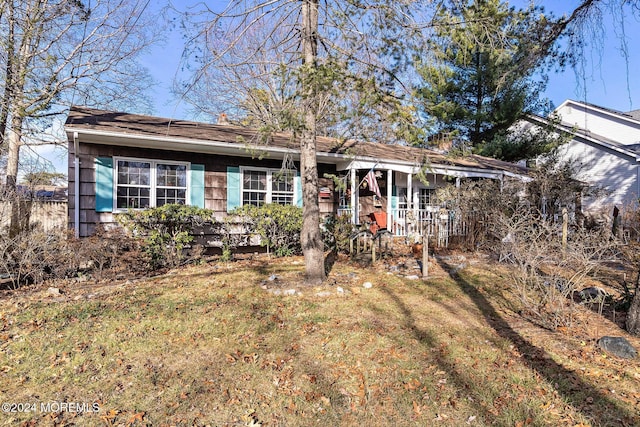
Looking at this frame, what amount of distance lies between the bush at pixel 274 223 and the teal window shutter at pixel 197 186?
3.13 ft

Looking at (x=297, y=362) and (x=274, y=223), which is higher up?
(x=274, y=223)

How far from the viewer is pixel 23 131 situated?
482 inches

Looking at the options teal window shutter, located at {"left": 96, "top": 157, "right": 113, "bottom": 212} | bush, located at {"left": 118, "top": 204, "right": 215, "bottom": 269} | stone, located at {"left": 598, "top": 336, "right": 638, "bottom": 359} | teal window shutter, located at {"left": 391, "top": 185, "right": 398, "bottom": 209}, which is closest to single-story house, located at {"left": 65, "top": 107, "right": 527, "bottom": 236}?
teal window shutter, located at {"left": 96, "top": 157, "right": 113, "bottom": 212}

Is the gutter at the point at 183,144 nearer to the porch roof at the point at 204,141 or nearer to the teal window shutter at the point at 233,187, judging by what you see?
the porch roof at the point at 204,141

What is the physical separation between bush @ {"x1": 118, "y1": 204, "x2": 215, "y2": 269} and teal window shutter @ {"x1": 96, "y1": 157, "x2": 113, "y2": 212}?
1269 mm

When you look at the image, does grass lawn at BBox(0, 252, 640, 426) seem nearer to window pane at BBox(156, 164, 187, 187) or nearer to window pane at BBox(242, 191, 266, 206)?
window pane at BBox(156, 164, 187, 187)

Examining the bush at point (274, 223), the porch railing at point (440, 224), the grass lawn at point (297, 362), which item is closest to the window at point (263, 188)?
the bush at point (274, 223)

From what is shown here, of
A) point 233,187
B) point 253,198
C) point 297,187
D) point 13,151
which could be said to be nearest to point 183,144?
point 233,187

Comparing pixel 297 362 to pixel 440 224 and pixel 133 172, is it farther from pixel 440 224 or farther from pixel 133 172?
pixel 440 224

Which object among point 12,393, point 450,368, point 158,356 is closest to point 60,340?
point 12,393

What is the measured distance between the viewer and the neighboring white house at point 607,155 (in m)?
17.6

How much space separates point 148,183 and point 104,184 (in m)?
0.92

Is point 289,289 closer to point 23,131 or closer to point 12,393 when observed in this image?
point 12,393

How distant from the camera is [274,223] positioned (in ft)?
28.6
